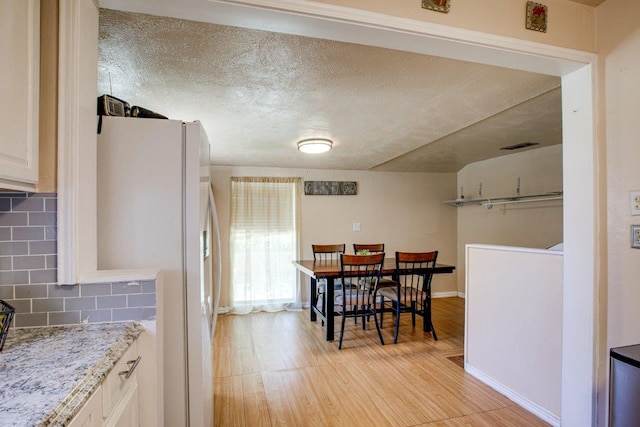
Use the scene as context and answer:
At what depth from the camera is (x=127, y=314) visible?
116 cm

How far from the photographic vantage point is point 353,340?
337 centimetres

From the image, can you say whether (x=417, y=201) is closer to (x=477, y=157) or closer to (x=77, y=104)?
(x=477, y=157)

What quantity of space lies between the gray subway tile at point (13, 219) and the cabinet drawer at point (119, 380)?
56 centimetres

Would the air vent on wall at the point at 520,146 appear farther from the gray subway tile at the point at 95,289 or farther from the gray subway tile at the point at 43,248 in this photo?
the gray subway tile at the point at 43,248

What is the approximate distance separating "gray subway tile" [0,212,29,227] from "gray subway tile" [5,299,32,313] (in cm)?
26

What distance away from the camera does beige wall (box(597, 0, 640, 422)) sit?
140cm

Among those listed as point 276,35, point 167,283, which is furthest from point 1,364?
point 276,35

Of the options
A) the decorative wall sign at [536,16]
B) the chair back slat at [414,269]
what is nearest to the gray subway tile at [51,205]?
the decorative wall sign at [536,16]

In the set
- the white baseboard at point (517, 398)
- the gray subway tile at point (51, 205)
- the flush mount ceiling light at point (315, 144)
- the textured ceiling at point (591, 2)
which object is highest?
the textured ceiling at point (591, 2)

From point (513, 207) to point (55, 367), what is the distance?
4.85 metres

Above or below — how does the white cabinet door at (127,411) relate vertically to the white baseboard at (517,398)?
above

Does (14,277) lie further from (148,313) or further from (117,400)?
(117,400)

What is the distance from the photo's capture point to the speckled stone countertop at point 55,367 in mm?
633

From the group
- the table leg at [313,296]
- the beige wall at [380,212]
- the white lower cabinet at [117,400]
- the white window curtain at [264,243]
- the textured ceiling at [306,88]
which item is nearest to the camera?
the white lower cabinet at [117,400]
